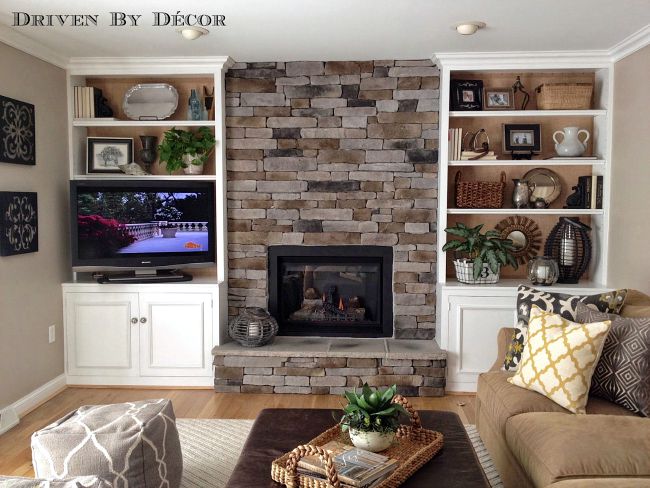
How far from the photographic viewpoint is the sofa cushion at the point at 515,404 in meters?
2.69

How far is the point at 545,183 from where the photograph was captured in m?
4.54

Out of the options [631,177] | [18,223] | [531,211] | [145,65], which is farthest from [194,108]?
[631,177]

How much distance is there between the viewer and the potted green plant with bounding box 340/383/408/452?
7.19 feet

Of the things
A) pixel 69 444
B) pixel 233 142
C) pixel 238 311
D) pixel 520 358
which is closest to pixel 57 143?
pixel 233 142

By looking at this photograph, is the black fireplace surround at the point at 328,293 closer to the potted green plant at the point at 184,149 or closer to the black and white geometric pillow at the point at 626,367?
the potted green plant at the point at 184,149

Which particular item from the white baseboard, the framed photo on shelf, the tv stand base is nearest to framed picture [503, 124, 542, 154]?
the framed photo on shelf

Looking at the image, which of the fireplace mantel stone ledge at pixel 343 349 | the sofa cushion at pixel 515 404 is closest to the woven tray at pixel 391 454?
the sofa cushion at pixel 515 404

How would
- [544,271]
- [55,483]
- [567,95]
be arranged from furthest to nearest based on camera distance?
[567,95] → [544,271] → [55,483]

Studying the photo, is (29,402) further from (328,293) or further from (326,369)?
(328,293)

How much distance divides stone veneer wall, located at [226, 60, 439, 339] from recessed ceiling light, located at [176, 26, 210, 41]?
0.90 metres

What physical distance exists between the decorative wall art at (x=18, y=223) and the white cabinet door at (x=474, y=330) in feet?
9.11

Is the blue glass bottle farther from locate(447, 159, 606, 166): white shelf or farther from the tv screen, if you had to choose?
locate(447, 159, 606, 166): white shelf

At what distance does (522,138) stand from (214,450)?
9.75 feet

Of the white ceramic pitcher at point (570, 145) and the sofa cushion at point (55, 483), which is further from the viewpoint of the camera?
the white ceramic pitcher at point (570, 145)
